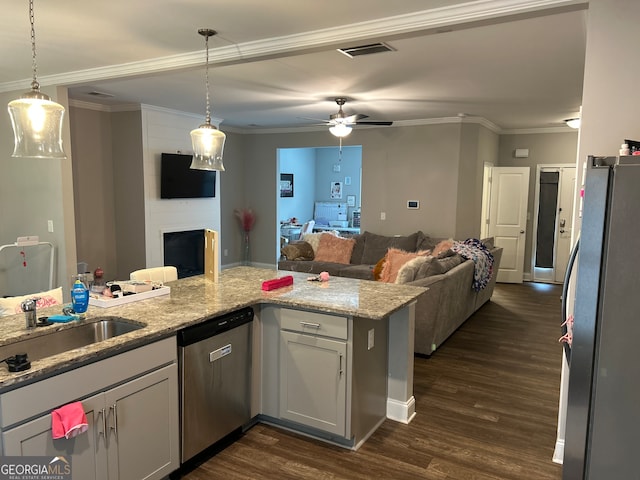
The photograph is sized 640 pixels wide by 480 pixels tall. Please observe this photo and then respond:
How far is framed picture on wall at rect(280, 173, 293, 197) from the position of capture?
35.4 feet

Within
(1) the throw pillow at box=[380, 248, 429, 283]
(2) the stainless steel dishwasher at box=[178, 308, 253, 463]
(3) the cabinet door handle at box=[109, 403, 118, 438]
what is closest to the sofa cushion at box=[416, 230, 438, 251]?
(1) the throw pillow at box=[380, 248, 429, 283]

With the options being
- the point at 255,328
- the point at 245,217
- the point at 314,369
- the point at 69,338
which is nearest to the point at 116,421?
the point at 69,338

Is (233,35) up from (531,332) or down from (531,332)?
up

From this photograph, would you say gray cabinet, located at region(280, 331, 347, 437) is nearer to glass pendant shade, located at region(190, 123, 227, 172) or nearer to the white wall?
glass pendant shade, located at region(190, 123, 227, 172)

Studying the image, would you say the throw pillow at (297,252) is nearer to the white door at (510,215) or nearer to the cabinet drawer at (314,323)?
the white door at (510,215)

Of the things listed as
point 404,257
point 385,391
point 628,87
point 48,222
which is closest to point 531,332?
point 404,257

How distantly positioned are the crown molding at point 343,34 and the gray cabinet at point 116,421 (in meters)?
2.17

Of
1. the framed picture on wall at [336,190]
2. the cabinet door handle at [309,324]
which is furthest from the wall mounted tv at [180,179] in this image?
the framed picture on wall at [336,190]

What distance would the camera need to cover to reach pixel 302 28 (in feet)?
10.2

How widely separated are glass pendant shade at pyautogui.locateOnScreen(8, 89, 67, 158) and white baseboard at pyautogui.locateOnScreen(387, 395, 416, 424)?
2.66 meters

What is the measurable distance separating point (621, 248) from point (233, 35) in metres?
2.75

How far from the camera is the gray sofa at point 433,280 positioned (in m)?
4.50

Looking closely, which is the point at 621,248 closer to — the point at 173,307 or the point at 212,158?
the point at 173,307

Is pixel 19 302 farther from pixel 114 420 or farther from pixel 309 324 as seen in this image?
pixel 309 324
